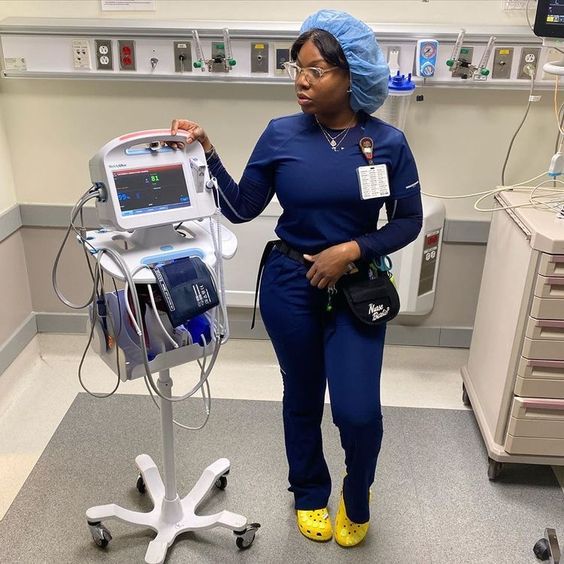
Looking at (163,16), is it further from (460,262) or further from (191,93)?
(460,262)

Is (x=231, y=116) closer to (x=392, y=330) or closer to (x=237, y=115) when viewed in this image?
(x=237, y=115)

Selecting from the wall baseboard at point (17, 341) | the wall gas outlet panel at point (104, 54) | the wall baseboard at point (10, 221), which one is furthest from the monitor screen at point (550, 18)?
the wall baseboard at point (17, 341)

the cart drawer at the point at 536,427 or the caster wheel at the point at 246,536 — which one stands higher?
the cart drawer at the point at 536,427

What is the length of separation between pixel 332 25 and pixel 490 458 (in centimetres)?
147

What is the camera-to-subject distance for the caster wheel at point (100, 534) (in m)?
1.77

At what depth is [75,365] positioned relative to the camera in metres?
2.69

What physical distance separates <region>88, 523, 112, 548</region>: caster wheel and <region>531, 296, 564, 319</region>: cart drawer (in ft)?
4.62

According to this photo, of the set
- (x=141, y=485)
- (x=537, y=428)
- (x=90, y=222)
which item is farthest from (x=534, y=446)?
(x=90, y=222)

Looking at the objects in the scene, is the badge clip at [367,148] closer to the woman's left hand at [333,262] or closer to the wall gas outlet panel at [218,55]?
the woman's left hand at [333,262]

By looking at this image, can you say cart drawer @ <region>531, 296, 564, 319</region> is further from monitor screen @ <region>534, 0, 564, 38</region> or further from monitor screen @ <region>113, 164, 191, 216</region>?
monitor screen @ <region>113, 164, 191, 216</region>

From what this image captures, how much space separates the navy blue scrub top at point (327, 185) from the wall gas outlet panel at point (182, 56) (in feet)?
3.12

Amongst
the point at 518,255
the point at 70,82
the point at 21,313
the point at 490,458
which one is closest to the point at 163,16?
the point at 70,82

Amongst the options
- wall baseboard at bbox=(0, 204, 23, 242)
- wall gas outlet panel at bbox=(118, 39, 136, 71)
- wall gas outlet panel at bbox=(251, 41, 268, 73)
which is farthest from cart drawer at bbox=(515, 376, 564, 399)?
wall baseboard at bbox=(0, 204, 23, 242)

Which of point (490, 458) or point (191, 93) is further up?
point (191, 93)
